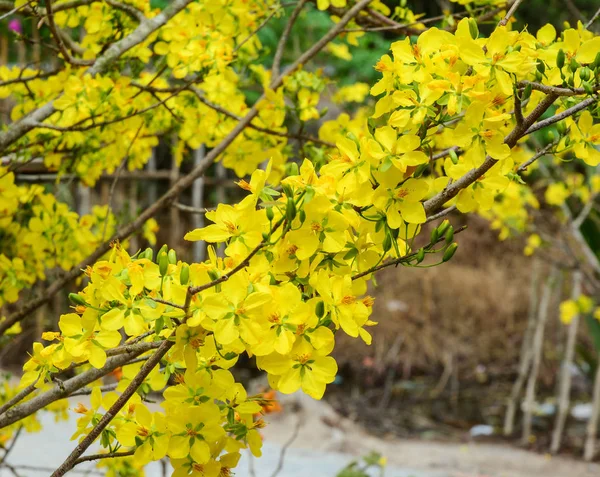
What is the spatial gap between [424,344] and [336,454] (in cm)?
290

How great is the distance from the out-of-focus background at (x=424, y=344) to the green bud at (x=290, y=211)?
4891 millimetres

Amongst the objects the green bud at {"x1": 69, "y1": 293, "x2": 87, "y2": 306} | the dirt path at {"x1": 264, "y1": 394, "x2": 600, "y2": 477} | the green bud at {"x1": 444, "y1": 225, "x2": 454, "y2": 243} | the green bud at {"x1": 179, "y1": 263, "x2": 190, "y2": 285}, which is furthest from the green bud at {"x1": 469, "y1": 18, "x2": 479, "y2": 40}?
the dirt path at {"x1": 264, "y1": 394, "x2": 600, "y2": 477}

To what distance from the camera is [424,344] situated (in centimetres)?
805

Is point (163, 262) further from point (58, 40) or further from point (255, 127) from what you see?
point (255, 127)

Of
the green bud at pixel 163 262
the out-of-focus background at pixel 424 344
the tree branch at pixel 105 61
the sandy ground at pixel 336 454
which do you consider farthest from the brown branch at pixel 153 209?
the out-of-focus background at pixel 424 344

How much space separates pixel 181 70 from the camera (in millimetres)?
1871

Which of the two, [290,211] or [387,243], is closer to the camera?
[290,211]

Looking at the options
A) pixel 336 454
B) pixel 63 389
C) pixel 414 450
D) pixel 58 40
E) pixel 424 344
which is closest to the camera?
pixel 63 389

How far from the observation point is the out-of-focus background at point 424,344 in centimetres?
621

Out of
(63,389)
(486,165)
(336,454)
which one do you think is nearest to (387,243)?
(486,165)

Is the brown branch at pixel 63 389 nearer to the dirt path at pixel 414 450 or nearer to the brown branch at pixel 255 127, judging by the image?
the brown branch at pixel 255 127

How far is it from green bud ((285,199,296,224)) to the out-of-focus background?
4.89 metres

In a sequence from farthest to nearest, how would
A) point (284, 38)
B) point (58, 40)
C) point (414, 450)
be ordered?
point (414, 450) < point (284, 38) < point (58, 40)

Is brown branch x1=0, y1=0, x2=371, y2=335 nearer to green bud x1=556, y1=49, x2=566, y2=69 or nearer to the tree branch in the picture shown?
the tree branch
